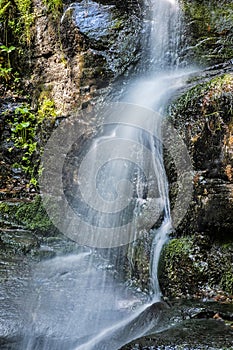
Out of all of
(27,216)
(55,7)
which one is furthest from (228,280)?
(55,7)

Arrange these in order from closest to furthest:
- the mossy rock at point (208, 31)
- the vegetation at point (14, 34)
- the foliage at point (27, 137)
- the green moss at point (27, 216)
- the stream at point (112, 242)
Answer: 1. the stream at point (112, 242)
2. the mossy rock at point (208, 31)
3. the green moss at point (27, 216)
4. the foliage at point (27, 137)
5. the vegetation at point (14, 34)

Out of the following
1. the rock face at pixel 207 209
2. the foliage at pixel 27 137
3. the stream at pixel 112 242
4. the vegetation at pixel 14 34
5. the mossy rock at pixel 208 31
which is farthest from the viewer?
the vegetation at pixel 14 34

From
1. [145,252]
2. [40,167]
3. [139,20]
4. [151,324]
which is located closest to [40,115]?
[40,167]

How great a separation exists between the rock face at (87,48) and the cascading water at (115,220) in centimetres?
32

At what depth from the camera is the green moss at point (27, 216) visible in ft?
17.0

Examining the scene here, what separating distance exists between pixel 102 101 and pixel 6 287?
2.56 metres

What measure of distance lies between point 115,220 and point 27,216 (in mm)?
1560

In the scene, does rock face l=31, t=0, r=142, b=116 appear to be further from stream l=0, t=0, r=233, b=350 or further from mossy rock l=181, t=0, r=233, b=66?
mossy rock l=181, t=0, r=233, b=66

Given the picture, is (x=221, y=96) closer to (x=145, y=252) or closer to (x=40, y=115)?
(x=145, y=252)

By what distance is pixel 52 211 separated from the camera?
5.29m

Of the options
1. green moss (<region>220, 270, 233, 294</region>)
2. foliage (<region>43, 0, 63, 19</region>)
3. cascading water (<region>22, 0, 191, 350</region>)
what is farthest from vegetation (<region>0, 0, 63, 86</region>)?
green moss (<region>220, 270, 233, 294</region>)

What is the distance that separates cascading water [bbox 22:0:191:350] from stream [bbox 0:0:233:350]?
11mm


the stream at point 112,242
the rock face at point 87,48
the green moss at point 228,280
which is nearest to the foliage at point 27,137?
the stream at point 112,242

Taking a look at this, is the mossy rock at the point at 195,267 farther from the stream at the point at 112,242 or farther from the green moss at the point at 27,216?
the green moss at the point at 27,216
